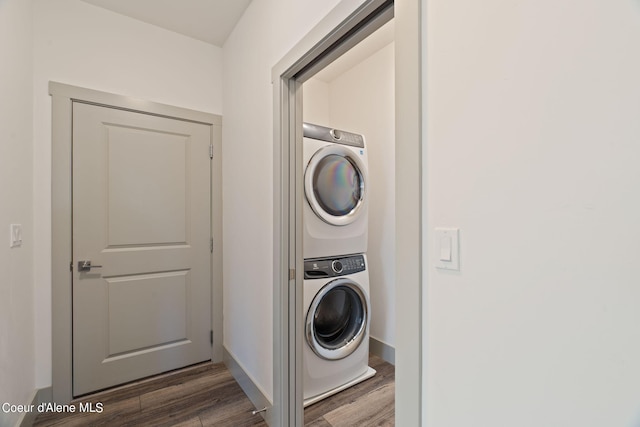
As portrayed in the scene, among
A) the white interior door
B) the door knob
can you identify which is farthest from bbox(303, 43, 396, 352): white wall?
the door knob

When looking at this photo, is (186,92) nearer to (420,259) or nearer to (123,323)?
(123,323)

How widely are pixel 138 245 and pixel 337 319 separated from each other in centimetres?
160

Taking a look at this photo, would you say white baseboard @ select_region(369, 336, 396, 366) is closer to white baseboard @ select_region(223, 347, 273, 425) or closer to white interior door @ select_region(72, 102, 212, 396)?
white baseboard @ select_region(223, 347, 273, 425)

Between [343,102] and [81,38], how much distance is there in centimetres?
214

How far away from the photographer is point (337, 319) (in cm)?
208

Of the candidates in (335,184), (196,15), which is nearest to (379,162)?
(335,184)
